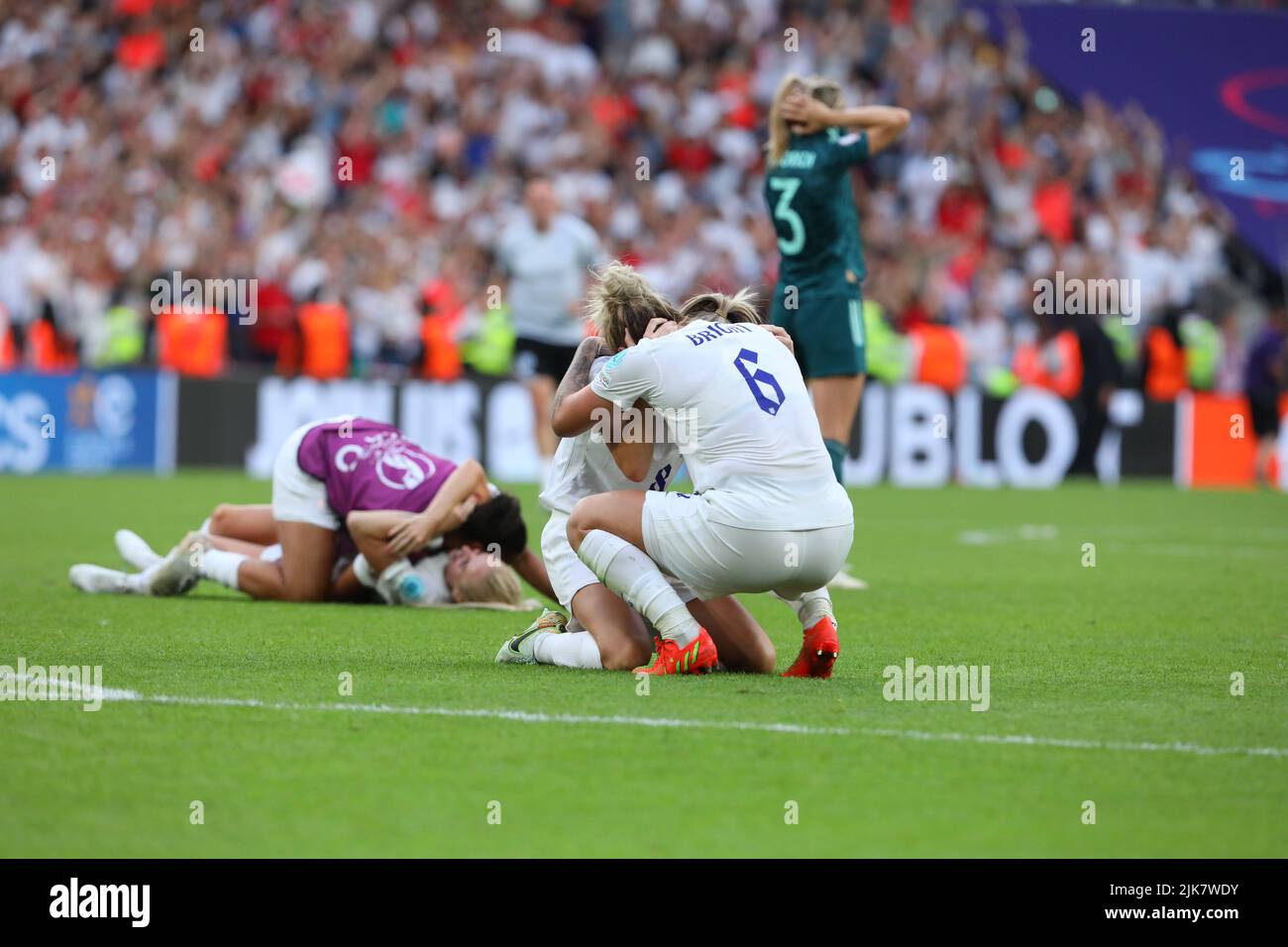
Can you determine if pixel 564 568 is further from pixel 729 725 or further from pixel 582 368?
pixel 729 725

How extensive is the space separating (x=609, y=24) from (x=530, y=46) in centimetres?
140

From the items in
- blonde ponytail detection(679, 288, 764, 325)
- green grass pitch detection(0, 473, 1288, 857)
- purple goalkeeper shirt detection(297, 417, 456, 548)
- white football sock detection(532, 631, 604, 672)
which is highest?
blonde ponytail detection(679, 288, 764, 325)

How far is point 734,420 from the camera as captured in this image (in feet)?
20.1

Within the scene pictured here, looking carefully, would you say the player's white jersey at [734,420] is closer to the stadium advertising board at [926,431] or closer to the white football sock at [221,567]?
the white football sock at [221,567]

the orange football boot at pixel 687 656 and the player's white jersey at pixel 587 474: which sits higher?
the player's white jersey at pixel 587 474

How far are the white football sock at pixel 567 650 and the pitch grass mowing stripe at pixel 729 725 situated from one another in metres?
0.97

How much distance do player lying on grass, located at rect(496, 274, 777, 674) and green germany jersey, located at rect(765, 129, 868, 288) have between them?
3.53 m

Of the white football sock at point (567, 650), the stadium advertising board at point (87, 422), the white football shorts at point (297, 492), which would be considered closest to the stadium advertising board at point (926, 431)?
the stadium advertising board at point (87, 422)

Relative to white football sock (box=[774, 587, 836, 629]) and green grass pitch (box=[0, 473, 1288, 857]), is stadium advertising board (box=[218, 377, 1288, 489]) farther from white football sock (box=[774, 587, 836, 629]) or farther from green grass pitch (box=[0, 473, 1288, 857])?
white football sock (box=[774, 587, 836, 629])

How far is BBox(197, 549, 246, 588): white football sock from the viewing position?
8898mm

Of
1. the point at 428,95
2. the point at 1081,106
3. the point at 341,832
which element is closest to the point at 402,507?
the point at 341,832

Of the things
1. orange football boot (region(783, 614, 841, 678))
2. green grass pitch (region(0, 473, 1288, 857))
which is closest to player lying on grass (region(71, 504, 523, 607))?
green grass pitch (region(0, 473, 1288, 857))

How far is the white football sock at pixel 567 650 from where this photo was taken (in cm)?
653

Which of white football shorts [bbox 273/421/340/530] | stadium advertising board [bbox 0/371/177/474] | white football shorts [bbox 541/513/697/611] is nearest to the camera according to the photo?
white football shorts [bbox 541/513/697/611]
